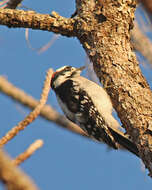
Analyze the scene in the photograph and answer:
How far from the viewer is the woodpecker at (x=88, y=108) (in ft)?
10.6

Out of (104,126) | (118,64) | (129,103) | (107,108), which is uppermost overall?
(118,64)

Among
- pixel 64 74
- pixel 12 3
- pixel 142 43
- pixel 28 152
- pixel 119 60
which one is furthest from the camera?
pixel 64 74

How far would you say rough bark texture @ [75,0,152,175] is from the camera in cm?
214

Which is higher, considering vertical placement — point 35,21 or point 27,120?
point 35,21

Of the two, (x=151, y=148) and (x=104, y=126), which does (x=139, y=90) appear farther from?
(x=104, y=126)

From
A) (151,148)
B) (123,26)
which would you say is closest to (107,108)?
(123,26)

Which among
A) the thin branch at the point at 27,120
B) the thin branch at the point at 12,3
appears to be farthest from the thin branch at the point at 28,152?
the thin branch at the point at 12,3

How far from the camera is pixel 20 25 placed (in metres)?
2.59

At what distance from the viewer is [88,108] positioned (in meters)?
3.43

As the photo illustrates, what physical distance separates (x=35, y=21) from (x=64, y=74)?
4.78 ft

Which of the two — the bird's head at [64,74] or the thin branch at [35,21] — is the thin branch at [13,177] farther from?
the bird's head at [64,74]

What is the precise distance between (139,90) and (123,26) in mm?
609

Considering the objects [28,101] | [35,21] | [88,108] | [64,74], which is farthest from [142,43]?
[28,101]

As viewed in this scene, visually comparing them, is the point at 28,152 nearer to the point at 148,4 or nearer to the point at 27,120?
the point at 27,120
